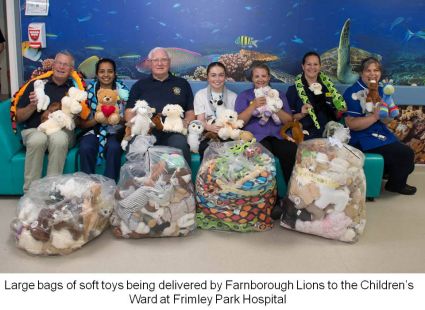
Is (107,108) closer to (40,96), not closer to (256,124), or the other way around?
(40,96)

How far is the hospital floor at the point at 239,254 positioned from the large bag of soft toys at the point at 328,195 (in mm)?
91

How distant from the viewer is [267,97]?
11.2 ft

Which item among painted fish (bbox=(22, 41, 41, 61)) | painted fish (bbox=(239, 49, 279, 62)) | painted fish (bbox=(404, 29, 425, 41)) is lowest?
painted fish (bbox=(22, 41, 41, 61))

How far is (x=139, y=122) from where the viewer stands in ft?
10.5

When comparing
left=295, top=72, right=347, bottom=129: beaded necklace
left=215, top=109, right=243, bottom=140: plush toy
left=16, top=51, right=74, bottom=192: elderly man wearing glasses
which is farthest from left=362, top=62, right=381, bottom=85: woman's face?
left=16, top=51, right=74, bottom=192: elderly man wearing glasses

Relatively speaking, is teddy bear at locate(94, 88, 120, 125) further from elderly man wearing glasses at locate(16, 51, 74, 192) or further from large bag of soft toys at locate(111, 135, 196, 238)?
large bag of soft toys at locate(111, 135, 196, 238)

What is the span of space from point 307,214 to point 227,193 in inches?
20.8

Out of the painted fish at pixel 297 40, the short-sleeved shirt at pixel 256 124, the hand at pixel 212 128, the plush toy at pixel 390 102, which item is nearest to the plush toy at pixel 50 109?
the hand at pixel 212 128

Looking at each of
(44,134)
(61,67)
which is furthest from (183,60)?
(44,134)

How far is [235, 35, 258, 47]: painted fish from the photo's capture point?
13.0ft

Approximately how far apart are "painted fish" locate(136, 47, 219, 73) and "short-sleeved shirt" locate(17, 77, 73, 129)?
80 centimetres

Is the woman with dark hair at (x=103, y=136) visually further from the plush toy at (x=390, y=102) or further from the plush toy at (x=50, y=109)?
the plush toy at (x=390, y=102)

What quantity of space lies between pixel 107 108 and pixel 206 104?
781mm

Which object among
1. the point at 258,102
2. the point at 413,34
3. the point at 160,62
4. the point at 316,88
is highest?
the point at 413,34
